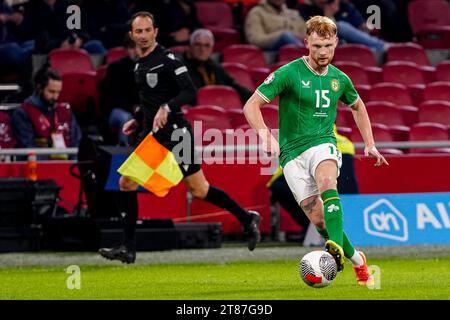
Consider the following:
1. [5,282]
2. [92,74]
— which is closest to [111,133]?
[92,74]

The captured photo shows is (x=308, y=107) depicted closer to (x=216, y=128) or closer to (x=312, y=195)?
(x=312, y=195)

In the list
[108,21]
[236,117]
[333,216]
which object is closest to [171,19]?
[108,21]

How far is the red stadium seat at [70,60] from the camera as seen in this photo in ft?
57.1

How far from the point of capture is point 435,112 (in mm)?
17656

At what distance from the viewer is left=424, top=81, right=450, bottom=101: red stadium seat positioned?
18.2 metres

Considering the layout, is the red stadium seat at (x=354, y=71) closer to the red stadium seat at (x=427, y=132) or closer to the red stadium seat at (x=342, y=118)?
the red stadium seat at (x=342, y=118)

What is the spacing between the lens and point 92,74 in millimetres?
17016

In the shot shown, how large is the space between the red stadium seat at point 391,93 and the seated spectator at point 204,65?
A: 1789 millimetres

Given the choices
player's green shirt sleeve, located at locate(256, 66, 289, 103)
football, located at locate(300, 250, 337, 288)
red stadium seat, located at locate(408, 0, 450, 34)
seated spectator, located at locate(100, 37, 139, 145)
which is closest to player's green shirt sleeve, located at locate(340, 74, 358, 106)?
player's green shirt sleeve, located at locate(256, 66, 289, 103)

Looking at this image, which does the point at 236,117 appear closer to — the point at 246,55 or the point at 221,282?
the point at 246,55

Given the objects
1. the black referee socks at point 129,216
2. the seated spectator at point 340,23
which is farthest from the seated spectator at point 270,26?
the black referee socks at point 129,216

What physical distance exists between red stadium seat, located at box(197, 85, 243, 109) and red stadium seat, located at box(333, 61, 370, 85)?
178 cm

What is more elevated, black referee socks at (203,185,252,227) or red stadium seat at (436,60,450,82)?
red stadium seat at (436,60,450,82)

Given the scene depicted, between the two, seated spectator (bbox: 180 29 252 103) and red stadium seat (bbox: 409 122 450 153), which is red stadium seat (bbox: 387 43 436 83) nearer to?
red stadium seat (bbox: 409 122 450 153)
